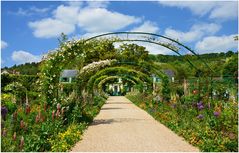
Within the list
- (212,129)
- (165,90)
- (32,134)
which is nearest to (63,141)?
(32,134)

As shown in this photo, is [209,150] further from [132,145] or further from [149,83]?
[149,83]

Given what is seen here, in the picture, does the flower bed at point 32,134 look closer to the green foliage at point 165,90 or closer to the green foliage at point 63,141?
the green foliage at point 63,141

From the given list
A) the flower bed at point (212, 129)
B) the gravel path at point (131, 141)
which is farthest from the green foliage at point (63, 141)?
the flower bed at point (212, 129)

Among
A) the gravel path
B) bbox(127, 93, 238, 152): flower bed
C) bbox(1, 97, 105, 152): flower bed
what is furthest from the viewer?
the gravel path

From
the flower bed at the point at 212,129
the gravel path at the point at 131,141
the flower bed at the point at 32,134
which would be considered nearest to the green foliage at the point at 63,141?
the flower bed at the point at 32,134

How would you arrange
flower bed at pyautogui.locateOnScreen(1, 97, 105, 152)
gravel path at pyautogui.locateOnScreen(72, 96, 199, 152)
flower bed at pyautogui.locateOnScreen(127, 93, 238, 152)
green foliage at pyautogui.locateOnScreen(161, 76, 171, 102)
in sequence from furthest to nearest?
green foliage at pyautogui.locateOnScreen(161, 76, 171, 102) < gravel path at pyautogui.locateOnScreen(72, 96, 199, 152) < flower bed at pyautogui.locateOnScreen(127, 93, 238, 152) < flower bed at pyautogui.locateOnScreen(1, 97, 105, 152)

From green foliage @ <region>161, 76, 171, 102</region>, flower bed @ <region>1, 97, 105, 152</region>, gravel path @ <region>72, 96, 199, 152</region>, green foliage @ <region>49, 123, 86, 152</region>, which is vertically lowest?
gravel path @ <region>72, 96, 199, 152</region>

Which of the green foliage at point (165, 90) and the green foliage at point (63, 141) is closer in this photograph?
the green foliage at point (63, 141)

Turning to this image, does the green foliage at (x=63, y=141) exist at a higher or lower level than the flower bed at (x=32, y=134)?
lower

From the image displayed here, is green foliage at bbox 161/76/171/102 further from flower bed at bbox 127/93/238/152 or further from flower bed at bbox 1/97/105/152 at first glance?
flower bed at bbox 1/97/105/152

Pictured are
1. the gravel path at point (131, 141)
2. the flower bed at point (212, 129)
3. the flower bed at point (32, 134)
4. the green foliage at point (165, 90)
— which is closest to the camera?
the flower bed at point (32, 134)

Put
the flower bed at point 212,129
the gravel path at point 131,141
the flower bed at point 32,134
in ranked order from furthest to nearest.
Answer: the gravel path at point 131,141, the flower bed at point 212,129, the flower bed at point 32,134

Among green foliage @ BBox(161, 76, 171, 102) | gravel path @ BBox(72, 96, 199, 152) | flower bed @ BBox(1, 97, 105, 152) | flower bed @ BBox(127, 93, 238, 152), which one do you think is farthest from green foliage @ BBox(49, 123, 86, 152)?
green foliage @ BBox(161, 76, 171, 102)

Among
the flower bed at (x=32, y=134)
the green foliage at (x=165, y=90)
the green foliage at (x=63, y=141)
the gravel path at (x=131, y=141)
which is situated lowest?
the gravel path at (x=131, y=141)
